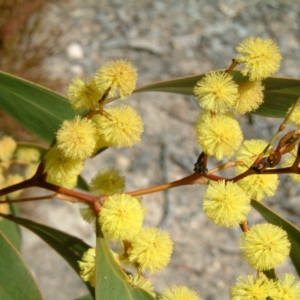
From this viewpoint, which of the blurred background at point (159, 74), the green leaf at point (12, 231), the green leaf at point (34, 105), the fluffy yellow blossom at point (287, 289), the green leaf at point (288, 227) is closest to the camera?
the fluffy yellow blossom at point (287, 289)

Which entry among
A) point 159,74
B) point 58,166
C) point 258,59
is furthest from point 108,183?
point 159,74

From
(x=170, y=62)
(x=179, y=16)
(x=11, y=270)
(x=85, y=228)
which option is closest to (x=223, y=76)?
(x=11, y=270)

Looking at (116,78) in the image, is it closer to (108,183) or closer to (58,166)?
(58,166)

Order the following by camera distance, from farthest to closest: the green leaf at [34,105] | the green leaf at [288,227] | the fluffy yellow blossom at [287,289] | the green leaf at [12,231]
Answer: the green leaf at [12,231]
the green leaf at [34,105]
the green leaf at [288,227]
the fluffy yellow blossom at [287,289]

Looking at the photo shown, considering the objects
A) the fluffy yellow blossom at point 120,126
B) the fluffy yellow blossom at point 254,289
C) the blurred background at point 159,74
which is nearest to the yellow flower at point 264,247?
the fluffy yellow blossom at point 254,289

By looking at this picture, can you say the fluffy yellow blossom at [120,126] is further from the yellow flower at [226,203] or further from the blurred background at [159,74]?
the blurred background at [159,74]

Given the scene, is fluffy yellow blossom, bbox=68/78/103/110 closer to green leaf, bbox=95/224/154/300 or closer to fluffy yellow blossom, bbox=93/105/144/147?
fluffy yellow blossom, bbox=93/105/144/147
